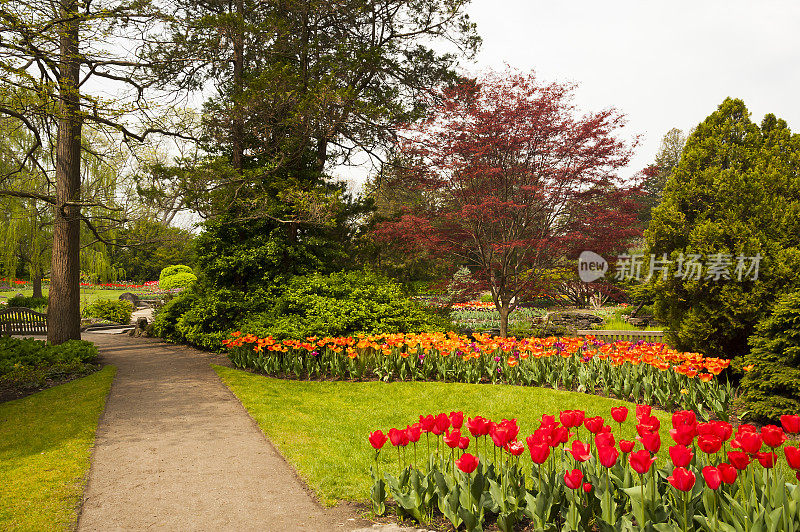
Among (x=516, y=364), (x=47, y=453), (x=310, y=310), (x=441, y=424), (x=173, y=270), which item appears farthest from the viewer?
(x=173, y=270)

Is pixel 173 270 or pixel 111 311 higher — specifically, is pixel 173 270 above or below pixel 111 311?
above

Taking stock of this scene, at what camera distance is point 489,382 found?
7828 millimetres

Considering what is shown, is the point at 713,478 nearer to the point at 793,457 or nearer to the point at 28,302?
the point at 793,457

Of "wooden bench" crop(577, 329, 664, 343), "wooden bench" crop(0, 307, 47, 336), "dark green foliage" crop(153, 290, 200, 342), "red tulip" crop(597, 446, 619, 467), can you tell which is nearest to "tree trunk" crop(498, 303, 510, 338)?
"wooden bench" crop(577, 329, 664, 343)

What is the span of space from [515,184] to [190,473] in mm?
8256

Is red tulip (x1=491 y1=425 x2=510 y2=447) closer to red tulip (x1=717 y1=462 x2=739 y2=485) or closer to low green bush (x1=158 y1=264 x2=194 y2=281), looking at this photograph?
red tulip (x1=717 y1=462 x2=739 y2=485)

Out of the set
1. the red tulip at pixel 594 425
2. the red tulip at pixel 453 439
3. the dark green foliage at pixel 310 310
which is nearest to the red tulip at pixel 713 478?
the red tulip at pixel 594 425

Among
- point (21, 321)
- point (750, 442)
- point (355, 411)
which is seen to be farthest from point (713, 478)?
point (21, 321)

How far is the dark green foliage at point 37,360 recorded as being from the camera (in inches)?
325

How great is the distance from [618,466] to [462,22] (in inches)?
512

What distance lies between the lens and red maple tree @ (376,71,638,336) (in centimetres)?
995

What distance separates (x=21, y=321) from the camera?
56.4 feet

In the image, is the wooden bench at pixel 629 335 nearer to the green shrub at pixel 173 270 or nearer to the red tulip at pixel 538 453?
the red tulip at pixel 538 453

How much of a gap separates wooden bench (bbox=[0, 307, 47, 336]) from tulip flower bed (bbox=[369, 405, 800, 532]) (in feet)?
60.4
